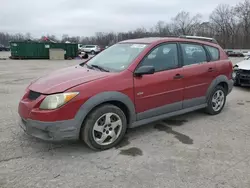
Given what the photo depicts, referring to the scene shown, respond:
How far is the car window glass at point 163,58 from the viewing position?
3.85m

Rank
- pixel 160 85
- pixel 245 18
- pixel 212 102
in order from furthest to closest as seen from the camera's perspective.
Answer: pixel 245 18, pixel 212 102, pixel 160 85

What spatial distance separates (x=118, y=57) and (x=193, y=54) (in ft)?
5.13

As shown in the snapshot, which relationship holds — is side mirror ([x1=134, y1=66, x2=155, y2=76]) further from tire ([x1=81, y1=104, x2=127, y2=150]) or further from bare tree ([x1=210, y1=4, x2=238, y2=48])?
bare tree ([x1=210, y1=4, x2=238, y2=48])

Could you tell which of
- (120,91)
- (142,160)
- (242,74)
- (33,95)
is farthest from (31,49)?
(142,160)

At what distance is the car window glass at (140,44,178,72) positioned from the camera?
152 inches

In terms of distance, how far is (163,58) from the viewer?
406cm

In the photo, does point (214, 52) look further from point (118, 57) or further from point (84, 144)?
point (84, 144)

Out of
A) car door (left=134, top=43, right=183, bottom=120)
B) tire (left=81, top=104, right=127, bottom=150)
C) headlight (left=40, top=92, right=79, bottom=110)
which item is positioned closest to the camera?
headlight (left=40, top=92, right=79, bottom=110)

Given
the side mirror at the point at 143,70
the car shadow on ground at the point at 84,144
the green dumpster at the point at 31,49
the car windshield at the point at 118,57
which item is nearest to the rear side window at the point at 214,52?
the car shadow on ground at the point at 84,144

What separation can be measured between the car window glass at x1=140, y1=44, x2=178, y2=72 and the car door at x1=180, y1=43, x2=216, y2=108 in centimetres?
24

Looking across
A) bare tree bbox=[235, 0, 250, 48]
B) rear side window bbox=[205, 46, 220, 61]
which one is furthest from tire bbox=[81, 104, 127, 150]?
bare tree bbox=[235, 0, 250, 48]

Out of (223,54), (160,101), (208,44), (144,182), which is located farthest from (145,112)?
(223,54)

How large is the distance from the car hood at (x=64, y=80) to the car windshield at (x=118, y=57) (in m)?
0.32

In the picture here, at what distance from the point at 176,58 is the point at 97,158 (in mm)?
2279
